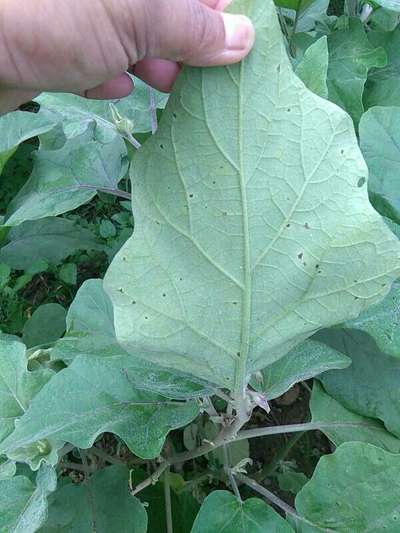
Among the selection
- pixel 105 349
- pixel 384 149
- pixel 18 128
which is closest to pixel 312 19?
pixel 384 149

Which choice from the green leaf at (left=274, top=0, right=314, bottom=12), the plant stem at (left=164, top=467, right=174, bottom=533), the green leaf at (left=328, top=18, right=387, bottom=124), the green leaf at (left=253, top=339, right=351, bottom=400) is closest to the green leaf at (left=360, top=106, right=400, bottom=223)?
the green leaf at (left=328, top=18, right=387, bottom=124)

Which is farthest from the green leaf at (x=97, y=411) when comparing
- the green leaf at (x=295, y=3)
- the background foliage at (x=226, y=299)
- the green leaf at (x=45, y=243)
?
the green leaf at (x=295, y=3)

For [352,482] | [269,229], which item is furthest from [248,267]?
[352,482]

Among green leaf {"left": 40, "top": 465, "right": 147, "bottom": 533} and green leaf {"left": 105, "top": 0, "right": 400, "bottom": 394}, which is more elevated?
green leaf {"left": 105, "top": 0, "right": 400, "bottom": 394}

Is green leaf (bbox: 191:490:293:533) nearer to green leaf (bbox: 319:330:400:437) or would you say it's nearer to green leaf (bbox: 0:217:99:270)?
green leaf (bbox: 319:330:400:437)

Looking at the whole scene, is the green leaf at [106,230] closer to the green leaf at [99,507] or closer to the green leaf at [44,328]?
the green leaf at [44,328]
